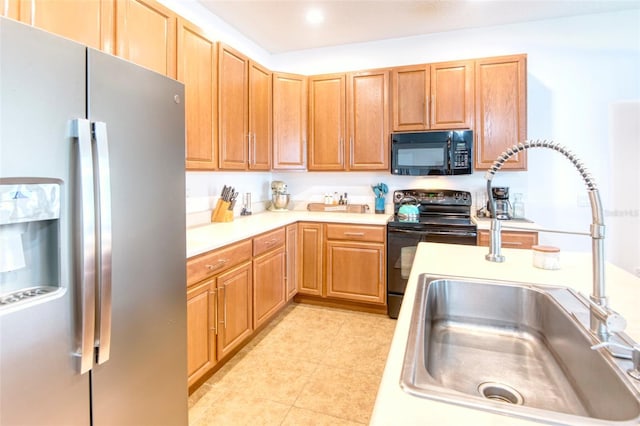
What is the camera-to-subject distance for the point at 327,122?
3.54m

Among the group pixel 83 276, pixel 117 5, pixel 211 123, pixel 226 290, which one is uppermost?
pixel 117 5

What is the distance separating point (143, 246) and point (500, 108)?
3.06m

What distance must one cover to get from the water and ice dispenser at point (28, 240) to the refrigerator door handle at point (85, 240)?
0.06 metres

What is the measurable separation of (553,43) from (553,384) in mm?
3417

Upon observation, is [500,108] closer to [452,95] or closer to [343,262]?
[452,95]

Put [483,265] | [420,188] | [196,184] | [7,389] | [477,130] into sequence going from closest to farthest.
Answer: [7,389]
[483,265]
[196,184]
[477,130]
[420,188]

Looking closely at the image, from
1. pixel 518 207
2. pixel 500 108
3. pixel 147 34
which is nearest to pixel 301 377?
pixel 147 34

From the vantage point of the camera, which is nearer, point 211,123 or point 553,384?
point 553,384

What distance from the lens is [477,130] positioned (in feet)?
10.1

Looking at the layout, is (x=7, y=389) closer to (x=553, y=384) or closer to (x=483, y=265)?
(x=553, y=384)

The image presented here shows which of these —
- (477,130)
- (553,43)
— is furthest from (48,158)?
(553,43)

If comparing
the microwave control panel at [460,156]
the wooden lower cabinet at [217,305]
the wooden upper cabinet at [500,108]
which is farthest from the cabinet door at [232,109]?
the wooden upper cabinet at [500,108]

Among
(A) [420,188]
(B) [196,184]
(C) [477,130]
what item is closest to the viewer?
(B) [196,184]

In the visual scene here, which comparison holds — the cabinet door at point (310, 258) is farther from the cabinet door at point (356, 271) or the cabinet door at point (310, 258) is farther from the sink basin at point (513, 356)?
the sink basin at point (513, 356)
